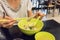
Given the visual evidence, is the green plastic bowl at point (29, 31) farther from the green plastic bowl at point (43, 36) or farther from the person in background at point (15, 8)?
the person in background at point (15, 8)

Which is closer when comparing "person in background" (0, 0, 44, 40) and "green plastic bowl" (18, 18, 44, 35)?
"green plastic bowl" (18, 18, 44, 35)

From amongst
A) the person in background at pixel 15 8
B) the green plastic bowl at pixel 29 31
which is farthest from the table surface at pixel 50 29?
the person in background at pixel 15 8

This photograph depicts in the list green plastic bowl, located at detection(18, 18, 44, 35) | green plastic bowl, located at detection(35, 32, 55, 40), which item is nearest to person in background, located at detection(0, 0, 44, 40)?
green plastic bowl, located at detection(18, 18, 44, 35)

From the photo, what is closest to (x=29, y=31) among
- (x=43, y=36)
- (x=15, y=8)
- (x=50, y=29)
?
(x=43, y=36)

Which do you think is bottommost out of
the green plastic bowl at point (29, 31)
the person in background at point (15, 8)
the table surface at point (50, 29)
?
the table surface at point (50, 29)

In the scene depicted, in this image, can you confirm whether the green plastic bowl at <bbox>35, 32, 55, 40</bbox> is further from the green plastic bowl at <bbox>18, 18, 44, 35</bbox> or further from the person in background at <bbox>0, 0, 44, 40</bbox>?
the person in background at <bbox>0, 0, 44, 40</bbox>

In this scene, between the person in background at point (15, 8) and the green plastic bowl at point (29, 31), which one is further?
the person in background at point (15, 8)

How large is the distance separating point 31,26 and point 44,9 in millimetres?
1513

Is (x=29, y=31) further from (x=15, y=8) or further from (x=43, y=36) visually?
(x=15, y=8)

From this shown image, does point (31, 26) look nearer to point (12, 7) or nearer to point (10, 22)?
point (10, 22)

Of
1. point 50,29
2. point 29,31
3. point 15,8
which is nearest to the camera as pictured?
point 29,31

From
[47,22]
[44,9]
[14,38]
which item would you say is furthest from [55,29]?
[44,9]

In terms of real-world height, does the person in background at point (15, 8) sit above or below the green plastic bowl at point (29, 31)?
above

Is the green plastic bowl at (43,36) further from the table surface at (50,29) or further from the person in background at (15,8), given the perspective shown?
the person in background at (15,8)
